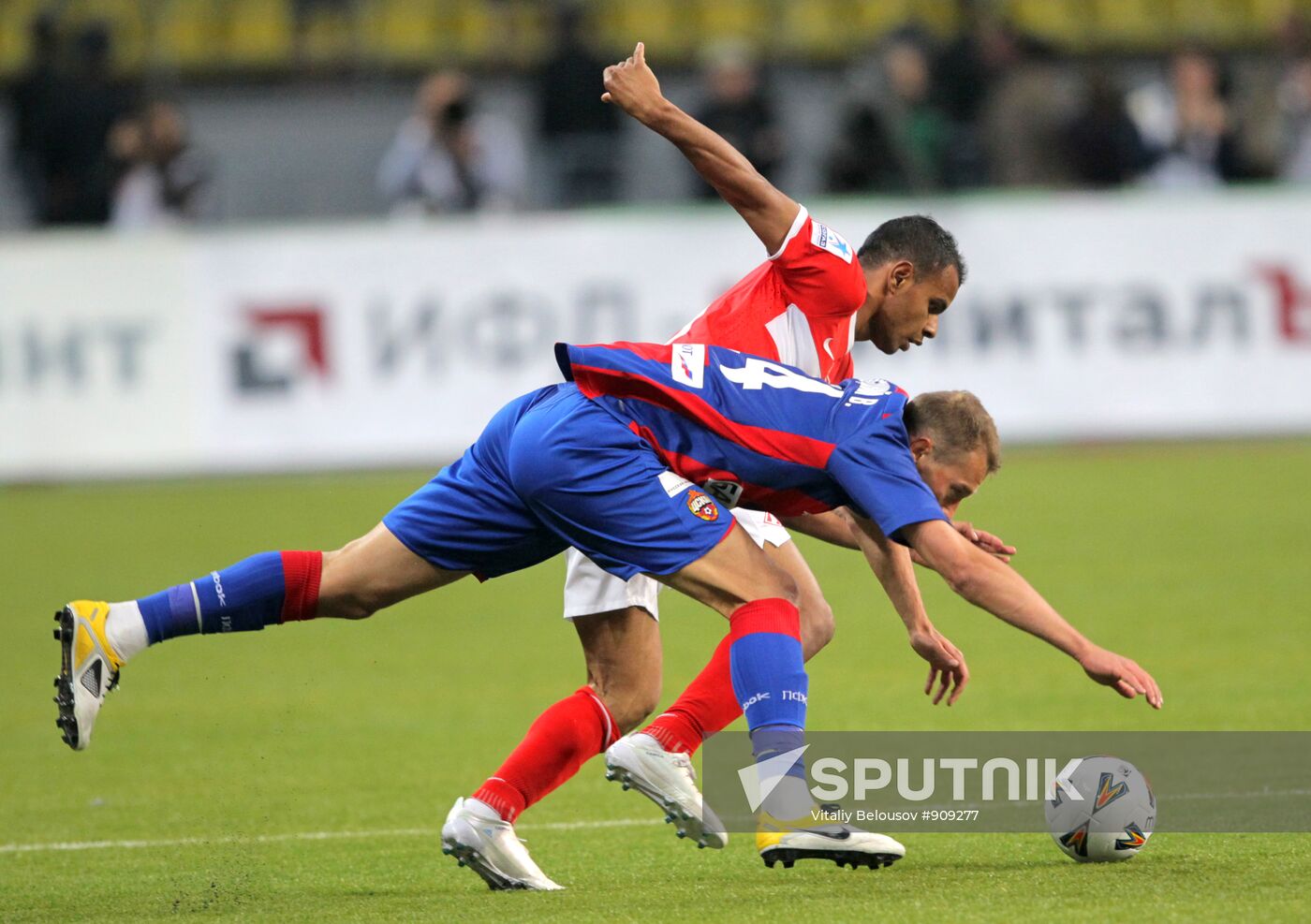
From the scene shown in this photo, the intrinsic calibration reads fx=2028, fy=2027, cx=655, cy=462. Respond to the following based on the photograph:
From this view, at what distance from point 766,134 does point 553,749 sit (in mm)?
11908

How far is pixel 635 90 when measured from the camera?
5.54m

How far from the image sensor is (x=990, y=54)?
58.4 ft

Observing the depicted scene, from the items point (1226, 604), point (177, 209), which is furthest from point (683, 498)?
point (177, 209)

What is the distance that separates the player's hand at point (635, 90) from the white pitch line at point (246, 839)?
231 centimetres

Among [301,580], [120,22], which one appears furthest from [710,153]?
[120,22]

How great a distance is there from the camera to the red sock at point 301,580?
5512 millimetres

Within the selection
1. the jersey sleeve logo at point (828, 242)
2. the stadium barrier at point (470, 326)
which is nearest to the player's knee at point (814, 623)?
the jersey sleeve logo at point (828, 242)

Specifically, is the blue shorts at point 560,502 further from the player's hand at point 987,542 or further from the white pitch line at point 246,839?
the white pitch line at point 246,839

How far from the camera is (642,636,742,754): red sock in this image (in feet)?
18.4

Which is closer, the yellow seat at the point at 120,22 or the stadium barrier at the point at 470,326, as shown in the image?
the stadium barrier at the point at 470,326

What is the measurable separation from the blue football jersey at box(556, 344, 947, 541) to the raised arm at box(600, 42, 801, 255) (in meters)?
0.44

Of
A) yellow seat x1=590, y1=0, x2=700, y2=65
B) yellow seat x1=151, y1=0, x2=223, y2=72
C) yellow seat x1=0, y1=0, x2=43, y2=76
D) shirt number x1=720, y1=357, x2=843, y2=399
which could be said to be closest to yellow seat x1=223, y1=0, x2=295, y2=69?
yellow seat x1=151, y1=0, x2=223, y2=72

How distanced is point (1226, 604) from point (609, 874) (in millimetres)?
5578

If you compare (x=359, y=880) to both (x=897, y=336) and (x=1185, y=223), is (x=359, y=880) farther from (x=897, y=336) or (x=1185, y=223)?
(x=1185, y=223)
